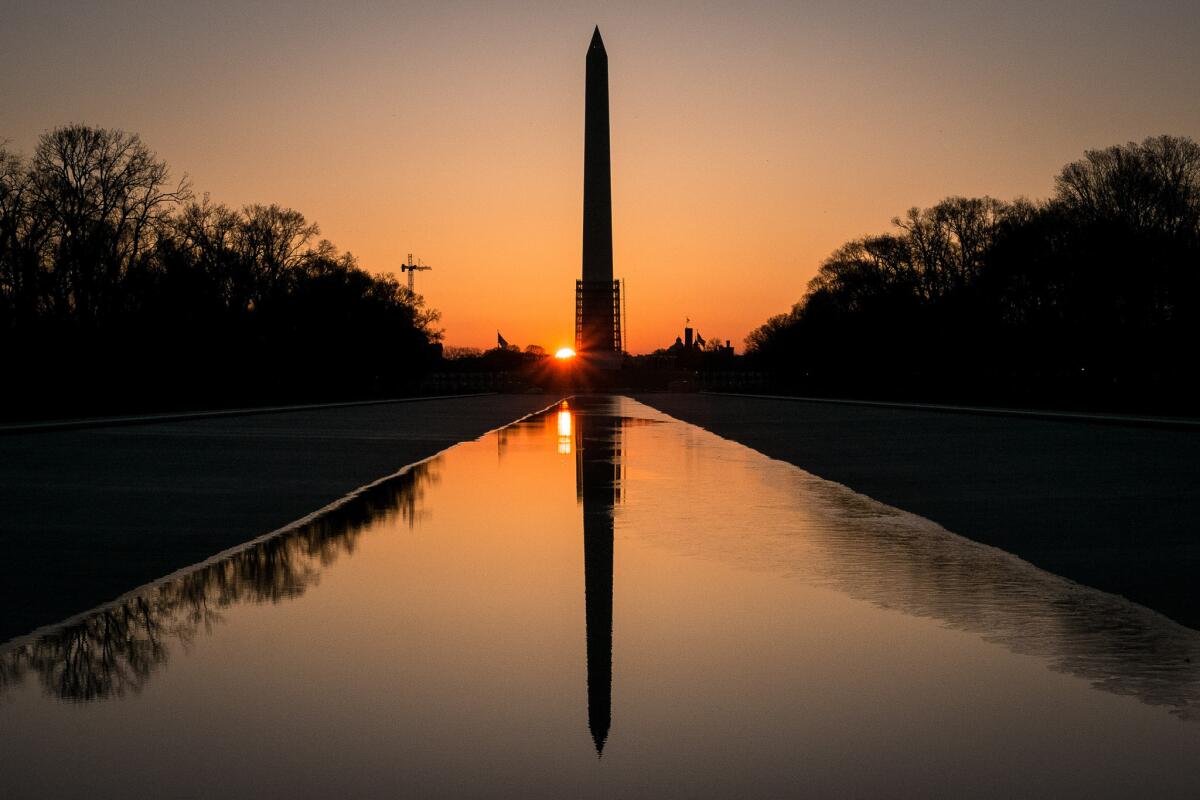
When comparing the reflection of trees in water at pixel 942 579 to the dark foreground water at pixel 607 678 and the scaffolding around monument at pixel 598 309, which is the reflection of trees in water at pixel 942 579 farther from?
the scaffolding around monument at pixel 598 309

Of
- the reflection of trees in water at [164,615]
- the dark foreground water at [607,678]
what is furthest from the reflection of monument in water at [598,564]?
the reflection of trees in water at [164,615]

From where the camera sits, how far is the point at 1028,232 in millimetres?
71000

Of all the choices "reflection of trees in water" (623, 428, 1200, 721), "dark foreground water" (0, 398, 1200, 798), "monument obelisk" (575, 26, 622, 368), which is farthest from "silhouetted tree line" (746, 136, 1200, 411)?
"dark foreground water" (0, 398, 1200, 798)

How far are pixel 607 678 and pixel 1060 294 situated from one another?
64930 mm

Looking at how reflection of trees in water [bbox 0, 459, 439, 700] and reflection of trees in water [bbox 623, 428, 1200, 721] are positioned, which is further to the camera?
reflection of trees in water [bbox 623, 428, 1200, 721]

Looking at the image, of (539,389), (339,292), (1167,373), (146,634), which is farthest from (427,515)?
(539,389)

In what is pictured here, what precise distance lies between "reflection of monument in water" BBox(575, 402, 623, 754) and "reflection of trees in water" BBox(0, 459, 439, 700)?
2189mm

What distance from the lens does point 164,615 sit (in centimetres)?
906

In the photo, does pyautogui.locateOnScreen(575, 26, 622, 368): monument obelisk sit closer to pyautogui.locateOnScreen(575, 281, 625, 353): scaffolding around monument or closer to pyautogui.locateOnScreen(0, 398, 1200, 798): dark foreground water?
pyautogui.locateOnScreen(575, 281, 625, 353): scaffolding around monument

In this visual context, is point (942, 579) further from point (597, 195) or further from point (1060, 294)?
point (597, 195)

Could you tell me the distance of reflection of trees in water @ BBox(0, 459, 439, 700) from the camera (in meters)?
7.23

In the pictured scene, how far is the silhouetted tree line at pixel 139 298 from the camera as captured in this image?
50.0 meters

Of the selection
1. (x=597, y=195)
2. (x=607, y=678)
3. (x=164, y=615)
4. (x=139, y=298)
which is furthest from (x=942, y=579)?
(x=597, y=195)

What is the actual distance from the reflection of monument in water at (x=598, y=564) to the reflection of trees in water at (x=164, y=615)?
2.19m
